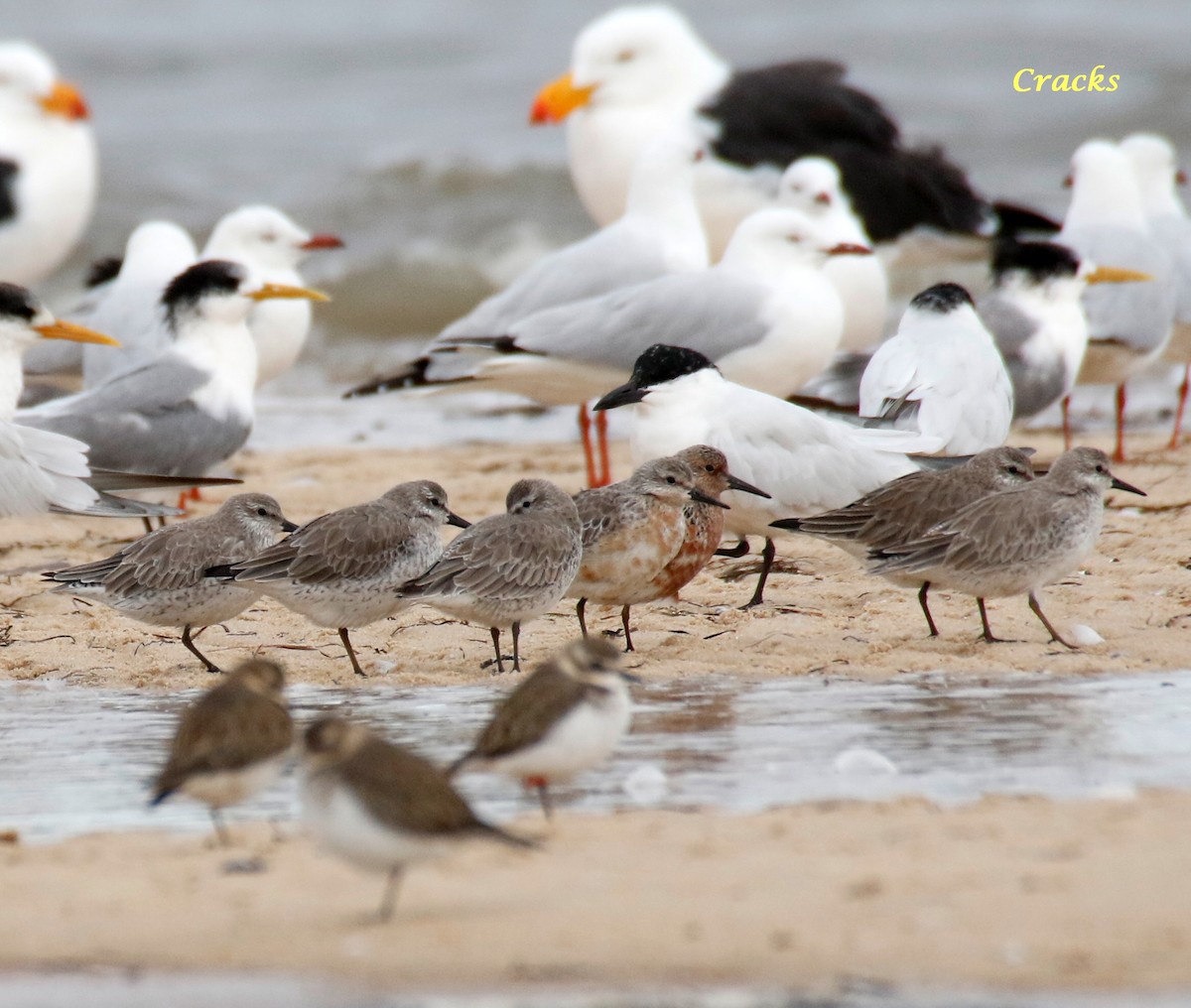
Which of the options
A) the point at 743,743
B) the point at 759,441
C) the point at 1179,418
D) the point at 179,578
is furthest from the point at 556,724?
the point at 1179,418

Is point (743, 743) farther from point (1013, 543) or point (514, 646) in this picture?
point (1013, 543)

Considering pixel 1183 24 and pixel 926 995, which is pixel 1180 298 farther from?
pixel 1183 24

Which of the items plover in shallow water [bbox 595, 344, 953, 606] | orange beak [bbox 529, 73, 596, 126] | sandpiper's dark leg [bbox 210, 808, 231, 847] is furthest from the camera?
orange beak [bbox 529, 73, 596, 126]

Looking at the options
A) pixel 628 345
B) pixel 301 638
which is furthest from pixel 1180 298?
pixel 301 638

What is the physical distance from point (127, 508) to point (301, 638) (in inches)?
48.5

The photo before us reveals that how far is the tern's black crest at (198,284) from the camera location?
9219 millimetres

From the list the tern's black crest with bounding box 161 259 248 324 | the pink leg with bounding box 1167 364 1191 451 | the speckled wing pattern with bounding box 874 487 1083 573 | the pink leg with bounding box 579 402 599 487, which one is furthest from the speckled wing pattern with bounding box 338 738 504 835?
the pink leg with bounding box 1167 364 1191 451

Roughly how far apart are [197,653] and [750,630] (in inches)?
69.8

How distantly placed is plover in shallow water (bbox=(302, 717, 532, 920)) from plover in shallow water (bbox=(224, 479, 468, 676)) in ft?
7.54

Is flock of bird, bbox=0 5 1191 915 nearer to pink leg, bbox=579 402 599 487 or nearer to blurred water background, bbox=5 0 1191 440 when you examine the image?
pink leg, bbox=579 402 599 487

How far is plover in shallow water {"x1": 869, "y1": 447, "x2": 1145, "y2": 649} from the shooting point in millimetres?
6000

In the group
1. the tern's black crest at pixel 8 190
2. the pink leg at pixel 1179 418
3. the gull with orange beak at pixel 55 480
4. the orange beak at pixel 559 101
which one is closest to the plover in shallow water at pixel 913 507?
the gull with orange beak at pixel 55 480

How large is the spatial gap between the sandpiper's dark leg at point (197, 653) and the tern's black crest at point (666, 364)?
2.07 m

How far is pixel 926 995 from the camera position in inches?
125
